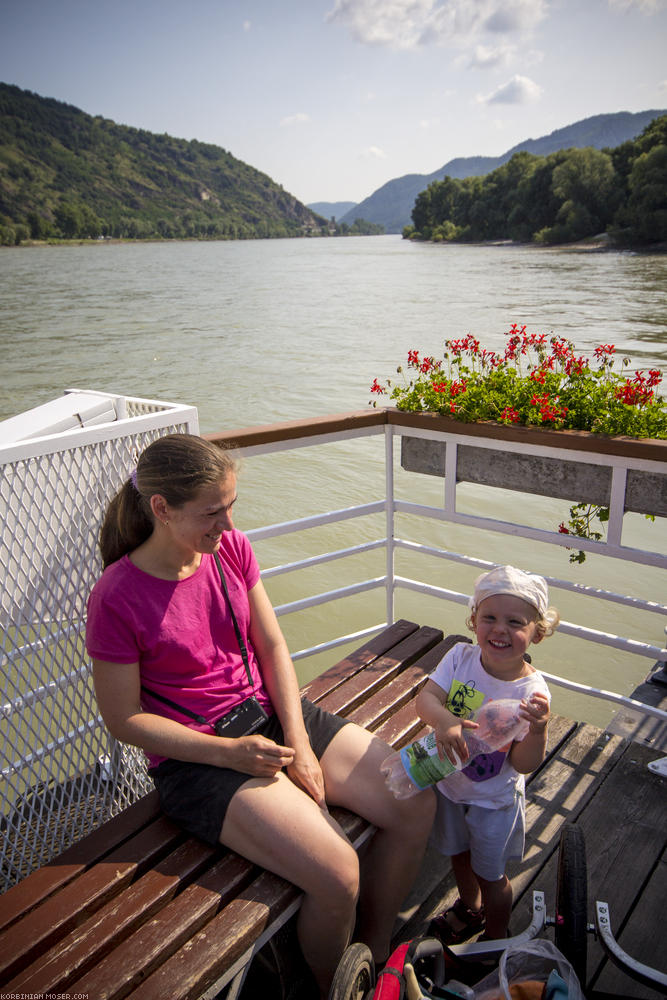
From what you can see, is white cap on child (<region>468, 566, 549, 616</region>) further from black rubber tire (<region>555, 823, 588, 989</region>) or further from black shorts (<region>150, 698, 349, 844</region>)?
black shorts (<region>150, 698, 349, 844</region>)

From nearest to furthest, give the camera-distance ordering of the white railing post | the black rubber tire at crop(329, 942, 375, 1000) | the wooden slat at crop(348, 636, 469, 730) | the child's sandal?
the black rubber tire at crop(329, 942, 375, 1000), the child's sandal, the wooden slat at crop(348, 636, 469, 730), the white railing post

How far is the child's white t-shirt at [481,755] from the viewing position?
157 centimetres

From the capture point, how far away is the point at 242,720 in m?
1.60

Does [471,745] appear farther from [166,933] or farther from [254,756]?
[166,933]

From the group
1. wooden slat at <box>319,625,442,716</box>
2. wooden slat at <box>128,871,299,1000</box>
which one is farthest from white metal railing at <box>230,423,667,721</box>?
wooden slat at <box>128,871,299,1000</box>

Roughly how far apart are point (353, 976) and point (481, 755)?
0.50 metres

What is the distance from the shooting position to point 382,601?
5855 millimetres

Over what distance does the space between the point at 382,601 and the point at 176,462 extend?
4.52 metres

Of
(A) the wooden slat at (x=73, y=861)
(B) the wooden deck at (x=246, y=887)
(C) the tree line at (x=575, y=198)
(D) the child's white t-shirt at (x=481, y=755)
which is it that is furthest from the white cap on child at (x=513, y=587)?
(C) the tree line at (x=575, y=198)

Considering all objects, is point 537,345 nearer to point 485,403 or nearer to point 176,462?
point 485,403

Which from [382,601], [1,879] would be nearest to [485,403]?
[1,879]

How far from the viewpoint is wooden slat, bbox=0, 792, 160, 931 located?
1.36m

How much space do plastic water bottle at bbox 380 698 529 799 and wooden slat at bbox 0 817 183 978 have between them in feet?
1.69

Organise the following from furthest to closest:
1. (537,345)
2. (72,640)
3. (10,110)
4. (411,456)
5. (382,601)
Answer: (10,110) → (382,601) → (537,345) → (411,456) → (72,640)
